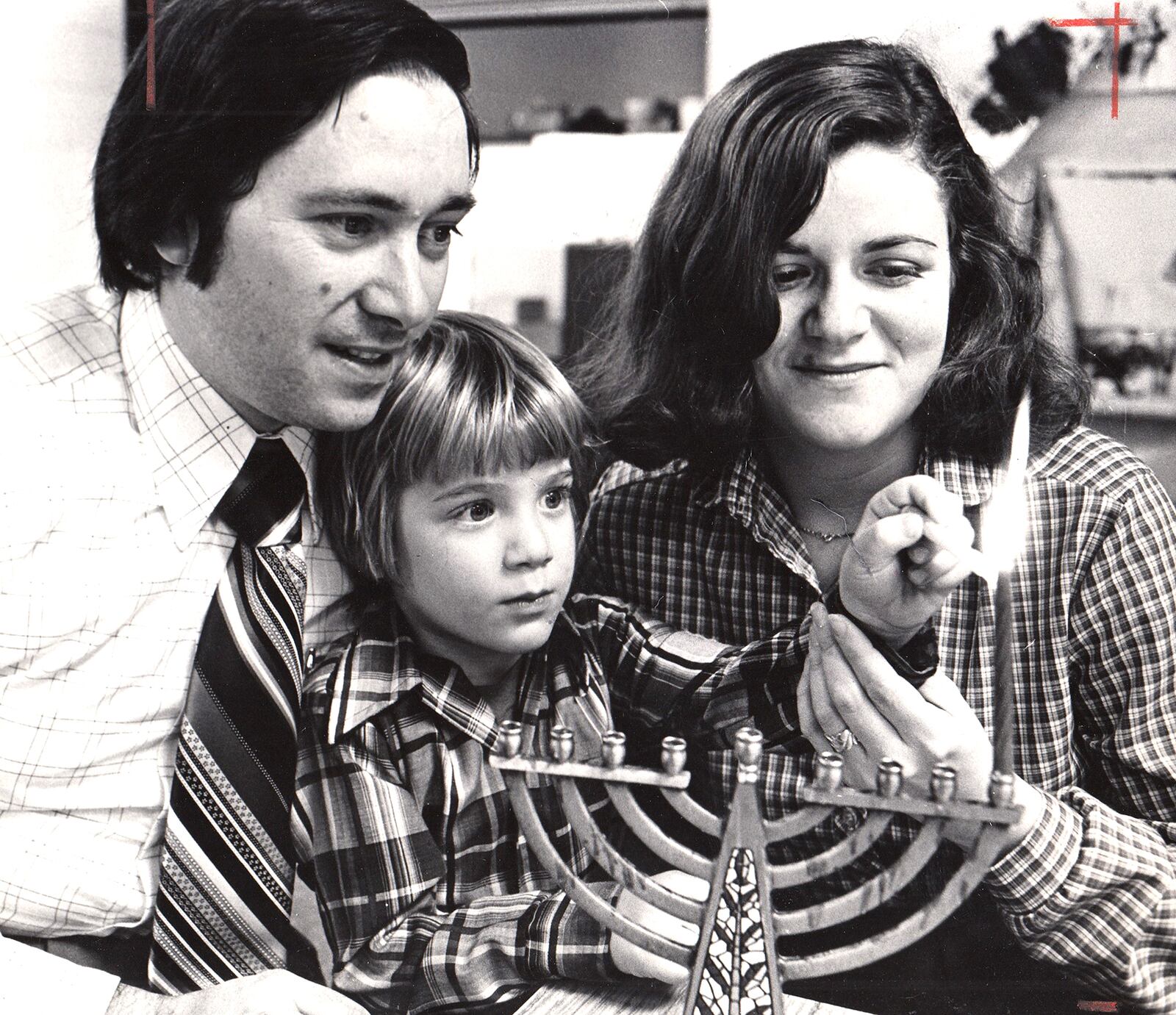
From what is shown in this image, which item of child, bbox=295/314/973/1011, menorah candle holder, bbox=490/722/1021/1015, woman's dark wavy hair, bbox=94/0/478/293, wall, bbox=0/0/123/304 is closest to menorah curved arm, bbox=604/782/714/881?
menorah candle holder, bbox=490/722/1021/1015

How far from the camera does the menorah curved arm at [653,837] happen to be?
25.2 inches

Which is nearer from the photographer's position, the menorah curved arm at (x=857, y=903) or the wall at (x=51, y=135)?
the menorah curved arm at (x=857, y=903)

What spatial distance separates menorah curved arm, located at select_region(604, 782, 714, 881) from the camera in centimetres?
64

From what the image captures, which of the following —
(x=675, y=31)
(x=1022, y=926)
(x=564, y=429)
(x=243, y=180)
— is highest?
(x=675, y=31)

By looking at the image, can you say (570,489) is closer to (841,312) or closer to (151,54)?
(841,312)

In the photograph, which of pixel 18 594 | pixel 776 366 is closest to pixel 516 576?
pixel 776 366

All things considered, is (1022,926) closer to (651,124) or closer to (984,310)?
(984,310)

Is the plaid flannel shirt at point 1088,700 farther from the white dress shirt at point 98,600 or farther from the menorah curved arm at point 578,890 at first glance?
the white dress shirt at point 98,600

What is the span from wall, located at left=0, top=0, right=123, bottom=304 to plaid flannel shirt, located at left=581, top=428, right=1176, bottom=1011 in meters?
0.58

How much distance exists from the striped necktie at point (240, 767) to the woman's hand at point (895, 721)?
362mm

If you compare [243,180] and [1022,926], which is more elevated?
[243,180]

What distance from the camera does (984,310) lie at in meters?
0.73

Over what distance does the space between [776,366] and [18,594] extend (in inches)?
20.7

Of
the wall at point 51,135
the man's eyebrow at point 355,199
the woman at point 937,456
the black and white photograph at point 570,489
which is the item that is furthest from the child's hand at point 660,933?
the wall at point 51,135
